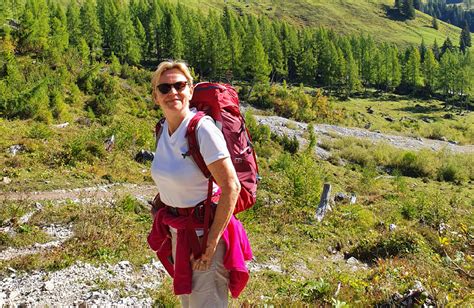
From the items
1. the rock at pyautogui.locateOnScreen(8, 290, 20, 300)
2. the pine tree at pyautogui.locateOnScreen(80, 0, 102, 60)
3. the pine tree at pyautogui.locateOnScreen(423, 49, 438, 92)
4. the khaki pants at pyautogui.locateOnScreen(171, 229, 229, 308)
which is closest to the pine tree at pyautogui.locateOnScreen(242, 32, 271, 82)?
the pine tree at pyautogui.locateOnScreen(80, 0, 102, 60)

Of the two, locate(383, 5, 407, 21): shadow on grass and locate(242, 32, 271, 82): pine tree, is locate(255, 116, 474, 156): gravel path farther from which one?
locate(383, 5, 407, 21): shadow on grass

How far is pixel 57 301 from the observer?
594cm

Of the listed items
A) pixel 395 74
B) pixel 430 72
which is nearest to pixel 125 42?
pixel 395 74

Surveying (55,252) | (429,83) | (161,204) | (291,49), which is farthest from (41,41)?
(429,83)

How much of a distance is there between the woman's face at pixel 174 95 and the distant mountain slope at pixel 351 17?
134900 millimetres

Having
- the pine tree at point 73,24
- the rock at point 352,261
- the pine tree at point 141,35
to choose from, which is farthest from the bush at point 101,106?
the pine tree at point 141,35

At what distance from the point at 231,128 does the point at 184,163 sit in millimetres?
445

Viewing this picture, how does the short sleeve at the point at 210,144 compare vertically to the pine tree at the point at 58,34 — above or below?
above

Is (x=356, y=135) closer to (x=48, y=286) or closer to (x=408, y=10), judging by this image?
(x=48, y=286)

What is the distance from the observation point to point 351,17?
471 feet

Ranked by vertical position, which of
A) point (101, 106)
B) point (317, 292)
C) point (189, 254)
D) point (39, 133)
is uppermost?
point (189, 254)

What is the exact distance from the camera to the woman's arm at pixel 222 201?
2.77 m

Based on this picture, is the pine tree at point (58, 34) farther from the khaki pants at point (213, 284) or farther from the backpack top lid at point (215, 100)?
the khaki pants at point (213, 284)

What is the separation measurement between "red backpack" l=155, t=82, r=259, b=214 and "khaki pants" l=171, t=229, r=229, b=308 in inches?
16.6
